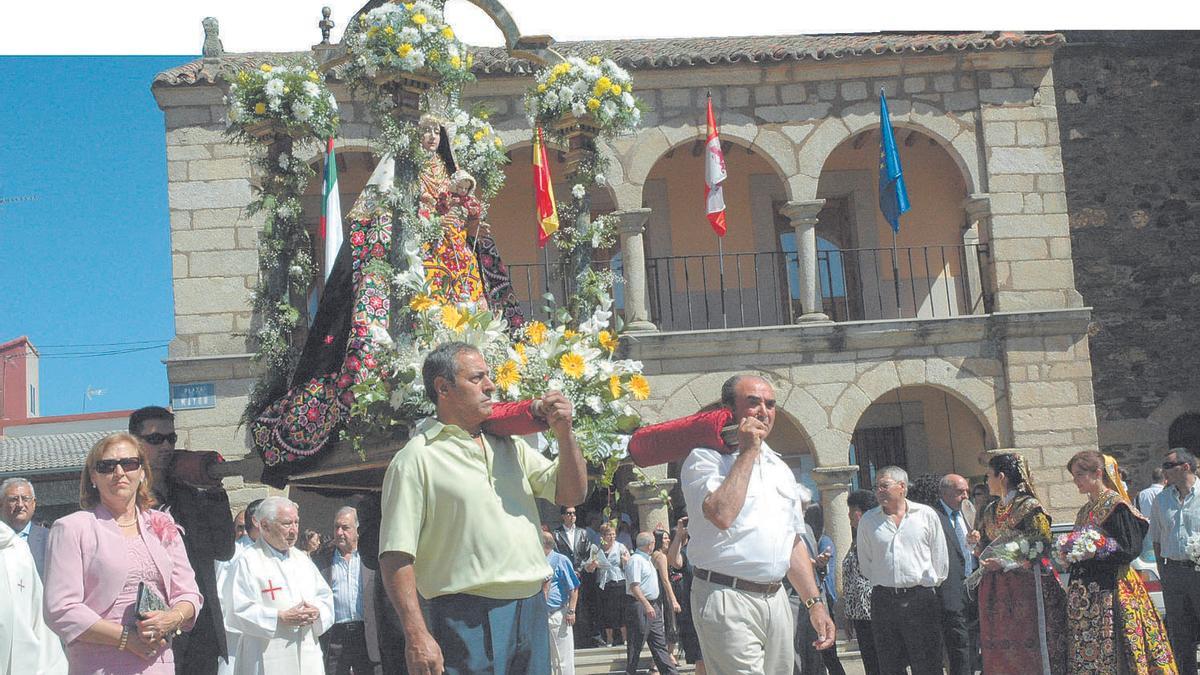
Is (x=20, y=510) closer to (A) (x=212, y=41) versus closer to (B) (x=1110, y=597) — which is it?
(B) (x=1110, y=597)

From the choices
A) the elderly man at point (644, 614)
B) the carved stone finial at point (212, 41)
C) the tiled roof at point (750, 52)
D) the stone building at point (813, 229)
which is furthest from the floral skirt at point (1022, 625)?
the carved stone finial at point (212, 41)

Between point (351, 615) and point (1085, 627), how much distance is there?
4.98 m

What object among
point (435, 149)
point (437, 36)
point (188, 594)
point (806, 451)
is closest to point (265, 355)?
point (435, 149)

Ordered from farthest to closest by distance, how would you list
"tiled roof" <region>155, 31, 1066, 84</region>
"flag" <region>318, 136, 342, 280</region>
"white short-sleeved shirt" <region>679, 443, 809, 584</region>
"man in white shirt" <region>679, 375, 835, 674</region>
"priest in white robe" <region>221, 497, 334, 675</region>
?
1. "tiled roof" <region>155, 31, 1066, 84</region>
2. "flag" <region>318, 136, 342, 280</region>
3. "priest in white robe" <region>221, 497, 334, 675</region>
4. "white short-sleeved shirt" <region>679, 443, 809, 584</region>
5. "man in white shirt" <region>679, 375, 835, 674</region>

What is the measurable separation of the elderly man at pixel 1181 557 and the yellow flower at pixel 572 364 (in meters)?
5.45

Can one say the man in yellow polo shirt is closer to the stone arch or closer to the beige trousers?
the beige trousers

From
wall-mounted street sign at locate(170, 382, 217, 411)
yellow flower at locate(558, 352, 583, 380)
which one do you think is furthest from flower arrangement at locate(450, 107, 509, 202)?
wall-mounted street sign at locate(170, 382, 217, 411)

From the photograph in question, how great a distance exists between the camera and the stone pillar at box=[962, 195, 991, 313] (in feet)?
52.2

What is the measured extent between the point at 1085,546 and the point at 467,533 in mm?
4265

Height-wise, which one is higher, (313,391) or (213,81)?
(213,81)

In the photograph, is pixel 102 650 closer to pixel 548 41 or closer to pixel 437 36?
pixel 437 36

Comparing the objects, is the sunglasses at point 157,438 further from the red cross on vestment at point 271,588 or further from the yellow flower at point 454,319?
the red cross on vestment at point 271,588

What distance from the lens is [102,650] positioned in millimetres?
4793

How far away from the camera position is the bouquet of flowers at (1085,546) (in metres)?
7.27
